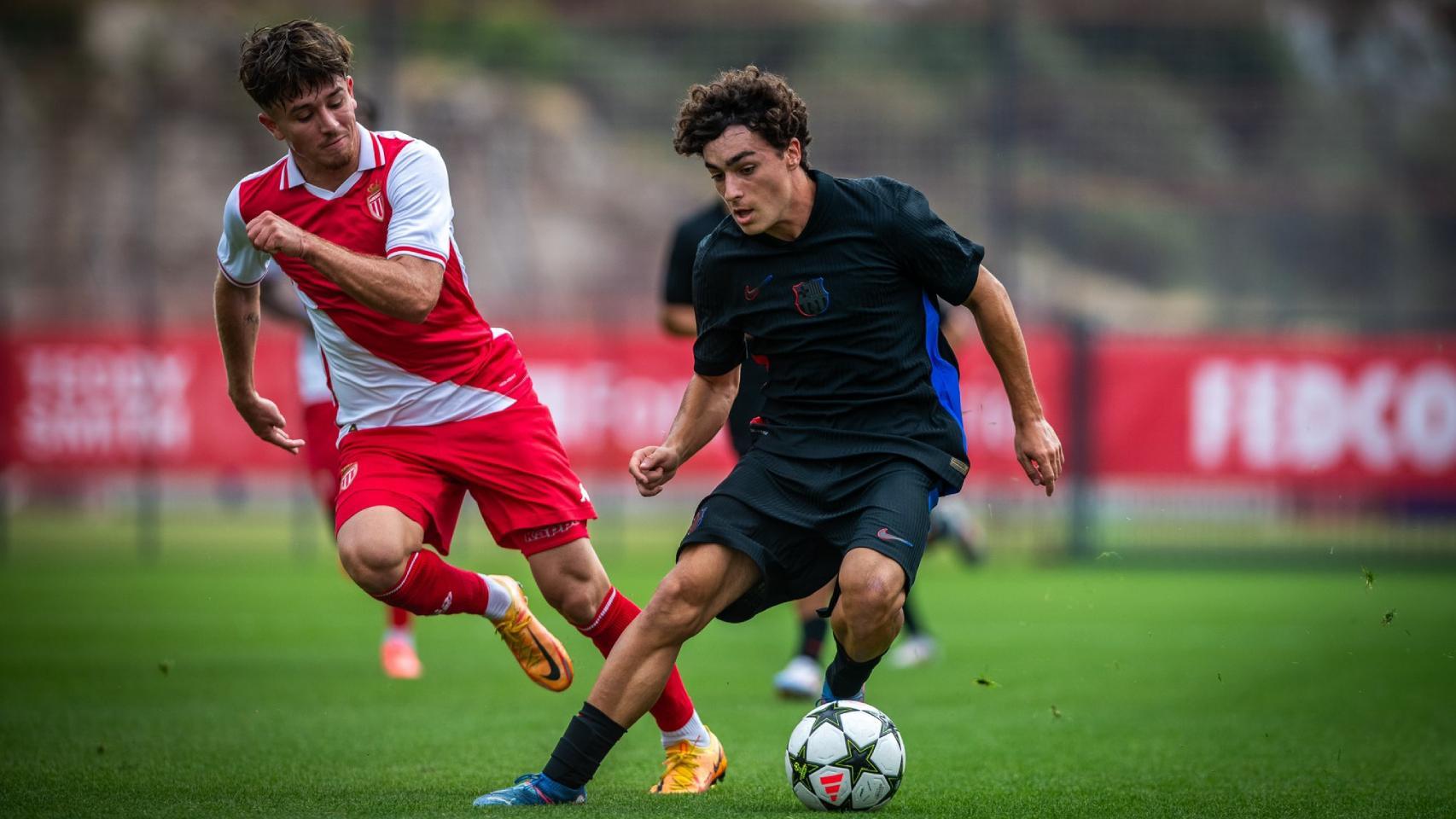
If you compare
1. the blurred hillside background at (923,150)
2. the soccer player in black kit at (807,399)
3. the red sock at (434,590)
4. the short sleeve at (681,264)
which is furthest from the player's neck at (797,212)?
the blurred hillside background at (923,150)

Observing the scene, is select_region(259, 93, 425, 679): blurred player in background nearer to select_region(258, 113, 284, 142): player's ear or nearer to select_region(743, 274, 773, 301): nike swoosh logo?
select_region(258, 113, 284, 142): player's ear

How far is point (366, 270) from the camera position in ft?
16.2

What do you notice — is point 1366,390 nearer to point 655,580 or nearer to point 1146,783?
point 655,580

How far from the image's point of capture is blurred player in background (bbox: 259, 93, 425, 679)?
8.08 meters

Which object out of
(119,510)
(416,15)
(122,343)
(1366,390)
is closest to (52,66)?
(416,15)

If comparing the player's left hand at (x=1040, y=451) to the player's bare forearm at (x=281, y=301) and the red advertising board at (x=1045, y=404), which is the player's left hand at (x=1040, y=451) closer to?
the player's bare forearm at (x=281, y=301)

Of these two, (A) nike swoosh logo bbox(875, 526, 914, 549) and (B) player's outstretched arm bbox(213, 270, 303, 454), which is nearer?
(A) nike swoosh logo bbox(875, 526, 914, 549)

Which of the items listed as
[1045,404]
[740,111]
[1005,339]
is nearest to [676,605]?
[1005,339]

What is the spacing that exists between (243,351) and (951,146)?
20773 millimetres

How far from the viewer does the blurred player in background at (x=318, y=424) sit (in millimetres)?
8078

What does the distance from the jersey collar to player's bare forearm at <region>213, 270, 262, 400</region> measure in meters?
0.46

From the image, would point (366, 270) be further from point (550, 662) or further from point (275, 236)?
point (550, 662)

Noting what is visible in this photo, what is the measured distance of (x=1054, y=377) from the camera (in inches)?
619

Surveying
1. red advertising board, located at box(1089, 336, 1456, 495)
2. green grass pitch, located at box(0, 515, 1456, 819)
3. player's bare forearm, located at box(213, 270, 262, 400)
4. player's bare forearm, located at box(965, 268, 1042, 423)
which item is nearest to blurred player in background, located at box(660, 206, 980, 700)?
green grass pitch, located at box(0, 515, 1456, 819)
